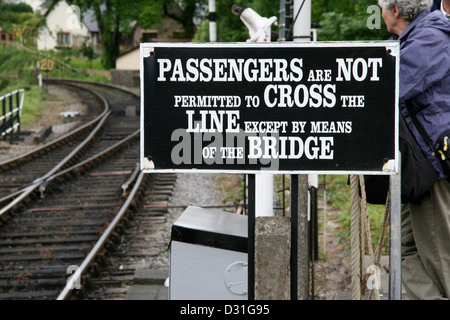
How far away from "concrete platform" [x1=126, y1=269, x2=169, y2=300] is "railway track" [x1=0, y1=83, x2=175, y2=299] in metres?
0.25

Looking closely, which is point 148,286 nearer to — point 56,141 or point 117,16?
point 56,141

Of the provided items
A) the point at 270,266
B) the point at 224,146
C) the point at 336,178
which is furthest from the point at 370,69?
the point at 336,178

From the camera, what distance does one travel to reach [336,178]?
1126 centimetres

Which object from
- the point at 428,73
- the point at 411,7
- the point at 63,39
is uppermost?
the point at 63,39

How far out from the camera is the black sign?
2.84 m

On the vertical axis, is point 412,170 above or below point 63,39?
below

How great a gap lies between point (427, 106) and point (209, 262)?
1.43 m

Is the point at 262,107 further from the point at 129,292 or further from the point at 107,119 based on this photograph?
the point at 107,119

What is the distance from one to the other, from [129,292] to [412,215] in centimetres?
388

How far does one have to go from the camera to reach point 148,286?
21.4 ft

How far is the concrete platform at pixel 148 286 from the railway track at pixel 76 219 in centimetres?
25

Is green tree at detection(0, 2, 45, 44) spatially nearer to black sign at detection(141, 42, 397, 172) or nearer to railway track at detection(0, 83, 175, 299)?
railway track at detection(0, 83, 175, 299)

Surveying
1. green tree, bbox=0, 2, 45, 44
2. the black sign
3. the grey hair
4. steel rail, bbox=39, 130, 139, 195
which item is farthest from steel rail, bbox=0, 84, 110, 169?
green tree, bbox=0, 2, 45, 44
